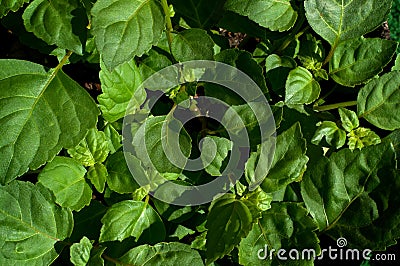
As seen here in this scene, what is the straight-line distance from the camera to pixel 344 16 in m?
1.51

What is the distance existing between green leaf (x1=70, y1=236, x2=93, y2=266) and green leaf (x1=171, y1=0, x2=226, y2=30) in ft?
2.00

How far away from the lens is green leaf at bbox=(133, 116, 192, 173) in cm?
143

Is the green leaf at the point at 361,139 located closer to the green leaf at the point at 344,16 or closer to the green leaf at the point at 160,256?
the green leaf at the point at 344,16

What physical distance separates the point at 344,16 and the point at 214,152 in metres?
0.44

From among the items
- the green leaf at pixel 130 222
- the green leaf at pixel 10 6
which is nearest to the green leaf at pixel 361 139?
the green leaf at pixel 130 222

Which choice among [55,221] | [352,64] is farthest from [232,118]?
[55,221]

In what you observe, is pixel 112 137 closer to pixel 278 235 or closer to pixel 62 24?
pixel 62 24

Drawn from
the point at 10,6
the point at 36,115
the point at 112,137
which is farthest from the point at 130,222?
the point at 10,6

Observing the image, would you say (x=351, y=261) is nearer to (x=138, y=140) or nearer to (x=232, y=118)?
(x=232, y=118)

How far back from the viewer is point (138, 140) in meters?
1.47

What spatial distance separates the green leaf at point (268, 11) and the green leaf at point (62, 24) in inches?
13.0

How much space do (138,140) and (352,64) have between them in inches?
21.2

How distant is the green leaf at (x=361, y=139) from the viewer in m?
1.47

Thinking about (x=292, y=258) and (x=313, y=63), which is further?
(x=313, y=63)
